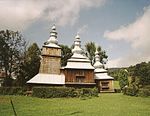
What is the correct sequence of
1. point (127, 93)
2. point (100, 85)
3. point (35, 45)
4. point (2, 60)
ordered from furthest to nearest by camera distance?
point (35, 45) → point (2, 60) → point (100, 85) → point (127, 93)

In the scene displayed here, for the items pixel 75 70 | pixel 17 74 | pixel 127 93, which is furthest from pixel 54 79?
pixel 17 74

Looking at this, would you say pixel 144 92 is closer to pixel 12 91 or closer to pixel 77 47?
pixel 77 47

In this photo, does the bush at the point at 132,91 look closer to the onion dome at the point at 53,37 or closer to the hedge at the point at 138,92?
the hedge at the point at 138,92

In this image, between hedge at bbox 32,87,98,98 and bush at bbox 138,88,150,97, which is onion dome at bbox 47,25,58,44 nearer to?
hedge at bbox 32,87,98,98

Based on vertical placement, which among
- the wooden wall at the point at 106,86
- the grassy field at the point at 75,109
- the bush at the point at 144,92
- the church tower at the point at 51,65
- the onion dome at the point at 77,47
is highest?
the onion dome at the point at 77,47

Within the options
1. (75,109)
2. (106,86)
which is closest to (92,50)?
(106,86)

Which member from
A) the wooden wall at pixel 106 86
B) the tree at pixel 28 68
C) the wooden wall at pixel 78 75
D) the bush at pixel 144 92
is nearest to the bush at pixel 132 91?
the bush at pixel 144 92

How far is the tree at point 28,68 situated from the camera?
65.9 metres

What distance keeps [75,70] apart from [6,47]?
25.1m

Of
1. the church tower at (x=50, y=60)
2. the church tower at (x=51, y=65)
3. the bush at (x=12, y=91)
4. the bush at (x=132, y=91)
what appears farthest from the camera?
the church tower at (x=50, y=60)

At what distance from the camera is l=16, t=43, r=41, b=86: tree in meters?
65.9

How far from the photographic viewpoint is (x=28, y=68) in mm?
66812

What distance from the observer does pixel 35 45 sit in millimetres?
74250

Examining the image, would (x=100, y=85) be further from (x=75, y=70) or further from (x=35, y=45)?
(x=35, y=45)
